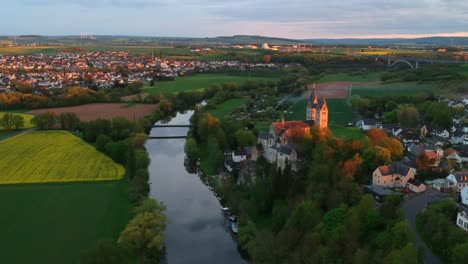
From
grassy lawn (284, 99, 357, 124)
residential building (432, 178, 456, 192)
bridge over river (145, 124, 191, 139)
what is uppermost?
residential building (432, 178, 456, 192)

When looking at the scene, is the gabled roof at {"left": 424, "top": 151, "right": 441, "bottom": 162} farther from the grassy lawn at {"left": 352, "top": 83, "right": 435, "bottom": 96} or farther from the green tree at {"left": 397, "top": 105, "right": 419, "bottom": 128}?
the grassy lawn at {"left": 352, "top": 83, "right": 435, "bottom": 96}

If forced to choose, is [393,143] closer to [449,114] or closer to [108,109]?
[449,114]

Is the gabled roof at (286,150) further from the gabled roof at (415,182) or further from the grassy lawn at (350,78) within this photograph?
the grassy lawn at (350,78)

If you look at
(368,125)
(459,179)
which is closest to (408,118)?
(368,125)

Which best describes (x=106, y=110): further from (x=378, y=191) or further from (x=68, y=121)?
(x=378, y=191)

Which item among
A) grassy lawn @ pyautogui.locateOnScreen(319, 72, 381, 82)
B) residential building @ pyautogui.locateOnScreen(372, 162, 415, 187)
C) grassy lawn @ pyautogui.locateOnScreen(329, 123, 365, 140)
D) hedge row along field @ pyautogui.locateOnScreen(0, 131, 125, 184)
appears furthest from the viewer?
grassy lawn @ pyautogui.locateOnScreen(319, 72, 381, 82)

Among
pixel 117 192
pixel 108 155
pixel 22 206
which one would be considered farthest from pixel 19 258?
pixel 108 155

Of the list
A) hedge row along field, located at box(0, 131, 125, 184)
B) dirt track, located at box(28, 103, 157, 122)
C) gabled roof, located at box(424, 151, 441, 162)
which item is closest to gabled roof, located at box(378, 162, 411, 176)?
gabled roof, located at box(424, 151, 441, 162)
